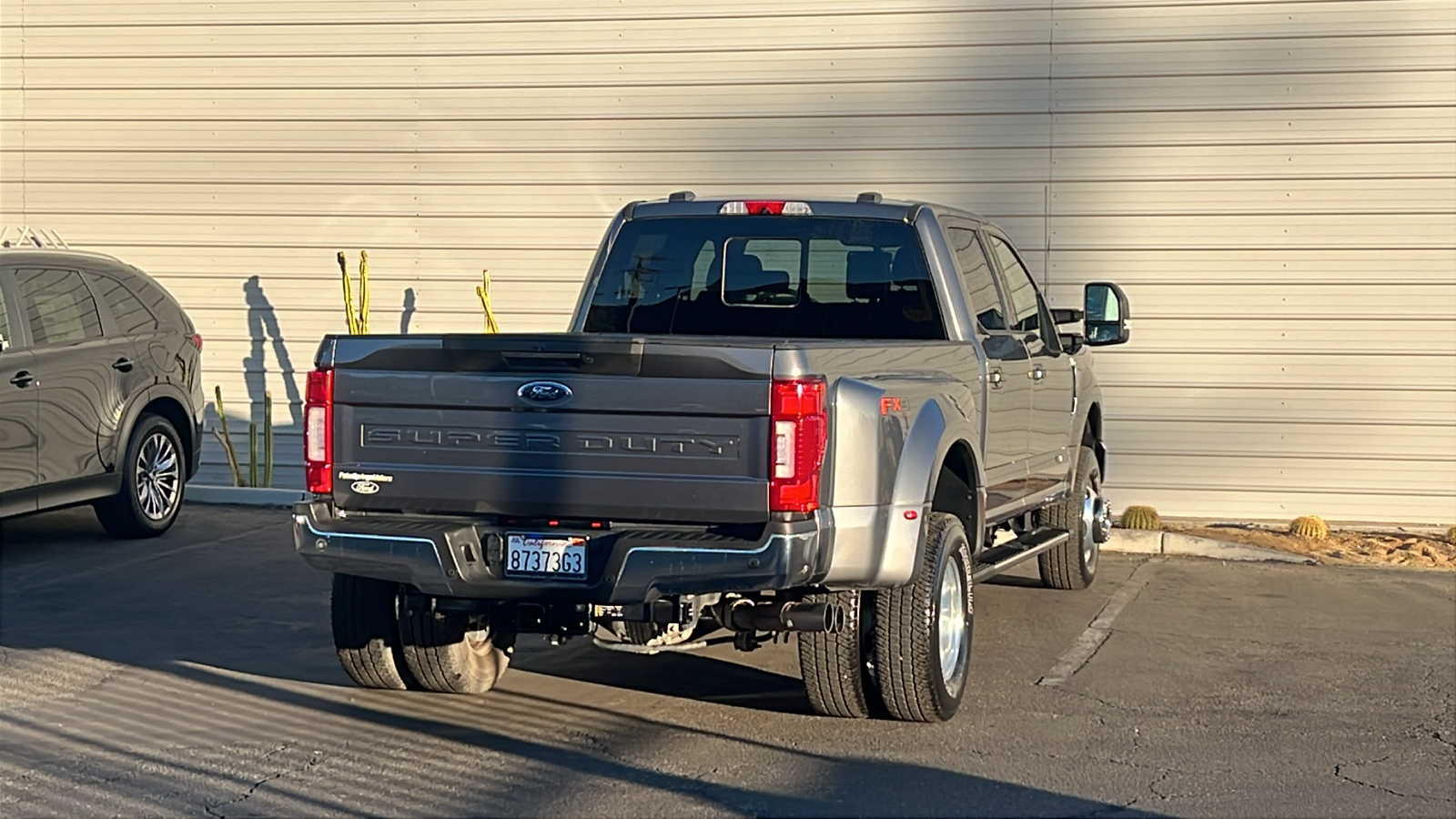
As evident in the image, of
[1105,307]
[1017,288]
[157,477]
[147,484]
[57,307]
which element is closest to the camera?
[1017,288]

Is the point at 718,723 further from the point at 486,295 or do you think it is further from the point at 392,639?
the point at 486,295

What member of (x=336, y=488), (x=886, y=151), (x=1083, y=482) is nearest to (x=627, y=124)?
(x=886, y=151)

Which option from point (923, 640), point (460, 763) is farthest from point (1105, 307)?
point (460, 763)

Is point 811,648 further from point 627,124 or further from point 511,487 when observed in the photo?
point 627,124

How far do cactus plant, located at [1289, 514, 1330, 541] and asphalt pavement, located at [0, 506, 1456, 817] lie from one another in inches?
90.3

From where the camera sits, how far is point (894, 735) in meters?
6.46

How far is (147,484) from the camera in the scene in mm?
11383

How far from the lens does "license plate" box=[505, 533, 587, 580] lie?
5.99 meters

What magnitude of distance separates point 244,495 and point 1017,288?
23.0 ft

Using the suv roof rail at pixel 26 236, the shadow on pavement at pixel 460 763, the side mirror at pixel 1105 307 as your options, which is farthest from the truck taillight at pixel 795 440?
the suv roof rail at pixel 26 236

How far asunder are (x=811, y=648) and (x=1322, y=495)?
23.8 feet

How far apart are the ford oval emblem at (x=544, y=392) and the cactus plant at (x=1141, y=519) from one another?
7.24 metres

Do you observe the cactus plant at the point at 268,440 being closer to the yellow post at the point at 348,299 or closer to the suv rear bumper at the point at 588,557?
the yellow post at the point at 348,299

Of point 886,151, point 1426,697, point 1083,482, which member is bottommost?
point 1426,697
